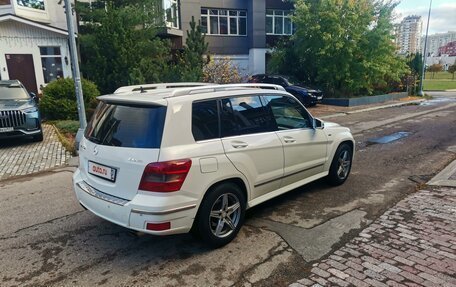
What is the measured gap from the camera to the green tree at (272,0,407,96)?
19.1m

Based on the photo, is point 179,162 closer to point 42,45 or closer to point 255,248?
point 255,248

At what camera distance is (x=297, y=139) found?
473cm

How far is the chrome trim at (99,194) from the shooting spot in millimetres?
3428

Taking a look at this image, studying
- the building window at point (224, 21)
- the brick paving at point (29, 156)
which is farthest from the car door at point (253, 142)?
the building window at point (224, 21)

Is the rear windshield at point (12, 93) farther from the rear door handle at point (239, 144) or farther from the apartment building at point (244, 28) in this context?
the apartment building at point (244, 28)

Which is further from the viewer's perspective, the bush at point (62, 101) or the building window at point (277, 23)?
the building window at point (277, 23)

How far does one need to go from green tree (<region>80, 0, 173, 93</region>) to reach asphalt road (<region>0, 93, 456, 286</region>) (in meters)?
8.03

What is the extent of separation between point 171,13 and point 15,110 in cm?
1428

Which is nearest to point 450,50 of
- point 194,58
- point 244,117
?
point 194,58

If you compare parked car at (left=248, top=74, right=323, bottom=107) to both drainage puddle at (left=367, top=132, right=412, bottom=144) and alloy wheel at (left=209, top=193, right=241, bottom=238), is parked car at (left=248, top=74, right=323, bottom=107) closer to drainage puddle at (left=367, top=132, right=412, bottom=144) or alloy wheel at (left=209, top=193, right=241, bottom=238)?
drainage puddle at (left=367, top=132, right=412, bottom=144)

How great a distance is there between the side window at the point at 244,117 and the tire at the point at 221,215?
25.8 inches

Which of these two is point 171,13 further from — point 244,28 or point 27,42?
point 27,42

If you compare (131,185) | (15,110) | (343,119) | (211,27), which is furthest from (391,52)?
(131,185)

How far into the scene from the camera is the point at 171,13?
21.0 m
